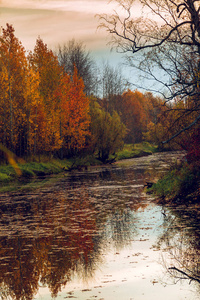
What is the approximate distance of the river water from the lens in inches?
264

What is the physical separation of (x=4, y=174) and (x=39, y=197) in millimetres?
8385

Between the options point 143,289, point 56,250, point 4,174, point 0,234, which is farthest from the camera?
point 4,174

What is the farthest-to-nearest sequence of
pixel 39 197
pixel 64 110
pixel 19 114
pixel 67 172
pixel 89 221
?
pixel 64 110 < pixel 67 172 < pixel 19 114 < pixel 39 197 < pixel 89 221

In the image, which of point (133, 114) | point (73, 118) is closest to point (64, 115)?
point (73, 118)

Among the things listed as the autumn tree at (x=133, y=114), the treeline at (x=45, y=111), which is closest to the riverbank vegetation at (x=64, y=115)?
the treeline at (x=45, y=111)

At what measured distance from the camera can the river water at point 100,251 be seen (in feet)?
22.0

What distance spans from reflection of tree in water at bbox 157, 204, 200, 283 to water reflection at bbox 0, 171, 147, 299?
1019mm

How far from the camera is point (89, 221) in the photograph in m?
12.9

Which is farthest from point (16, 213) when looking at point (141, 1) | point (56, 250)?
point (141, 1)

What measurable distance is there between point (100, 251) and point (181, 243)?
177 centimetres

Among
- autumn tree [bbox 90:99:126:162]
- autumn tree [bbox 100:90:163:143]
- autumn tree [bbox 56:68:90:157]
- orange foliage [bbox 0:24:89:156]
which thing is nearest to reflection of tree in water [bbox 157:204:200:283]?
orange foliage [bbox 0:24:89:156]

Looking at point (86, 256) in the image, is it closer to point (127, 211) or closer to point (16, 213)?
point (127, 211)

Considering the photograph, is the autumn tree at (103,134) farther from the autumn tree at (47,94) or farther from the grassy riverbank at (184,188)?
the grassy riverbank at (184,188)

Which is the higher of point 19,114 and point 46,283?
point 19,114
